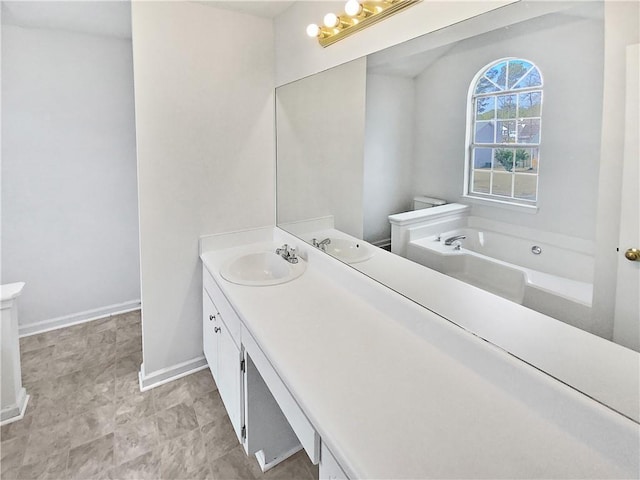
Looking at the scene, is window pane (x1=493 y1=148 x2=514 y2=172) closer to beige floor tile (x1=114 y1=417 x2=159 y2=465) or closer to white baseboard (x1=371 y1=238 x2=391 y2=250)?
white baseboard (x1=371 y1=238 x2=391 y2=250)

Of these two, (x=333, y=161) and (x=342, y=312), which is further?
(x=333, y=161)

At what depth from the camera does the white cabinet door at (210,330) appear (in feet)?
6.40

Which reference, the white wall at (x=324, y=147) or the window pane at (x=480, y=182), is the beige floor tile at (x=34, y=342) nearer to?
the white wall at (x=324, y=147)

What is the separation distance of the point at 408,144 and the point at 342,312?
705mm

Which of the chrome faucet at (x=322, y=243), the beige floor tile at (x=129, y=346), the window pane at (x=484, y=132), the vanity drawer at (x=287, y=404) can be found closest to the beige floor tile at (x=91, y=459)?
the beige floor tile at (x=129, y=346)

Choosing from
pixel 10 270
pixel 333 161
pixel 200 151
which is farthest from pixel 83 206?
pixel 333 161

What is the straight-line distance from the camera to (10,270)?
Result: 2.65 metres

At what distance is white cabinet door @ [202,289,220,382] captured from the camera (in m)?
1.95

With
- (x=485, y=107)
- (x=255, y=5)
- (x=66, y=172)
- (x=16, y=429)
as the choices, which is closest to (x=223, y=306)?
(x=16, y=429)

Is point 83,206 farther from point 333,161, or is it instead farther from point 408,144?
point 408,144

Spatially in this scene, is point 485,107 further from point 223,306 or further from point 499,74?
point 223,306

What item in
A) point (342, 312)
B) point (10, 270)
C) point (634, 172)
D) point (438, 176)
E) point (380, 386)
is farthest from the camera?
point (10, 270)

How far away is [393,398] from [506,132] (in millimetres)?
794

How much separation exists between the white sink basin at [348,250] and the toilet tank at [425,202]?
33cm
